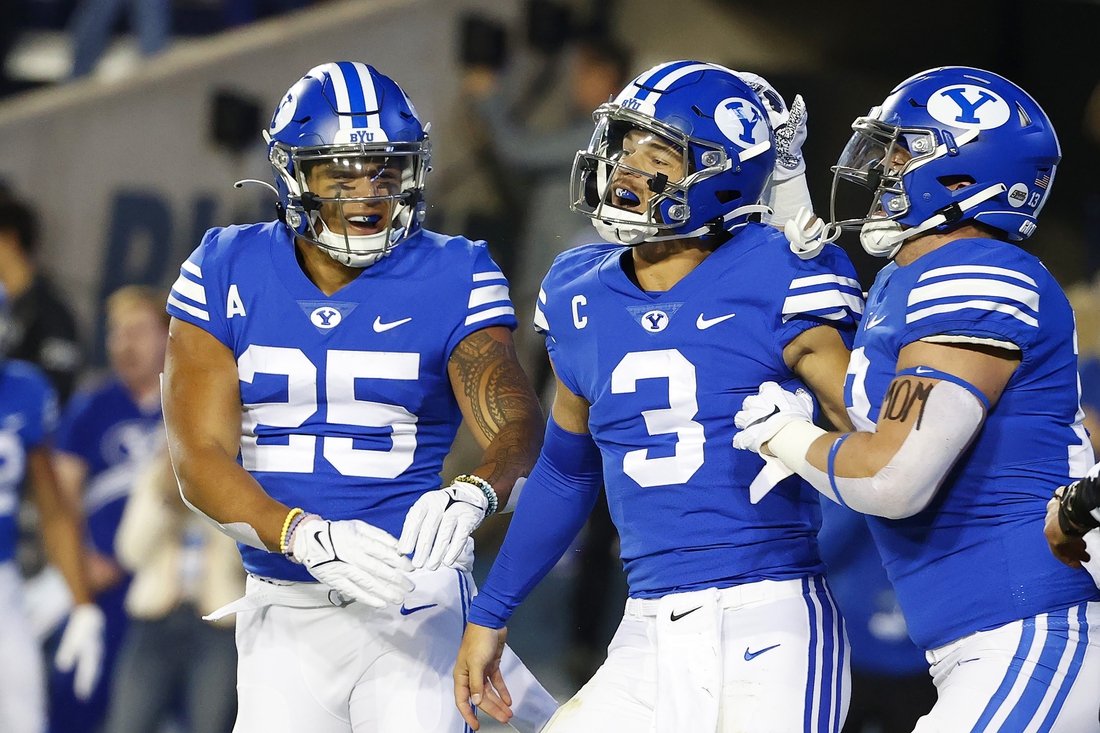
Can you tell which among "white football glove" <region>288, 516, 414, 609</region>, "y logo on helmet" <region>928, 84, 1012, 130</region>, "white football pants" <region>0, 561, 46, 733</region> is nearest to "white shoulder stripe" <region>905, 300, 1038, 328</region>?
"y logo on helmet" <region>928, 84, 1012, 130</region>

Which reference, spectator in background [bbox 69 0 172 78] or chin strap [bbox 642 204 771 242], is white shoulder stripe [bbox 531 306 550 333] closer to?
chin strap [bbox 642 204 771 242]

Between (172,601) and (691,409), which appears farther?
(172,601)

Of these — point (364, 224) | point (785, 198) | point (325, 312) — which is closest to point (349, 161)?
point (364, 224)

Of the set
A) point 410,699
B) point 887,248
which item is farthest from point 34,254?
point 887,248

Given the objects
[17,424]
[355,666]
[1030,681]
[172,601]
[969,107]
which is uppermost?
[969,107]

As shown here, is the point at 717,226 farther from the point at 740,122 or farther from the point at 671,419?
the point at 671,419

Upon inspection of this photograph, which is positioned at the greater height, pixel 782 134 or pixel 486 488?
pixel 782 134

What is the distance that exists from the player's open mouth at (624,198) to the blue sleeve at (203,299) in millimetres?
750

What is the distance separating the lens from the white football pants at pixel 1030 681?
5.44ft

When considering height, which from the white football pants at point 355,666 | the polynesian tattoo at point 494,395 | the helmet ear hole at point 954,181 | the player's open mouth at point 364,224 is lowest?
the white football pants at point 355,666

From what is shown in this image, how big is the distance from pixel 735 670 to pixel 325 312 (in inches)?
38.2

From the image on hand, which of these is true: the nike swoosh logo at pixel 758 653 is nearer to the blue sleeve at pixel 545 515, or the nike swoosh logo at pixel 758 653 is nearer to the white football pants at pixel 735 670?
the white football pants at pixel 735 670

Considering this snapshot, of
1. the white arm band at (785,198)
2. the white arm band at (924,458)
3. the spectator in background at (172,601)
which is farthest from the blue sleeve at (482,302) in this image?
the spectator in background at (172,601)

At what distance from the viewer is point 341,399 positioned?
2.21 metres
